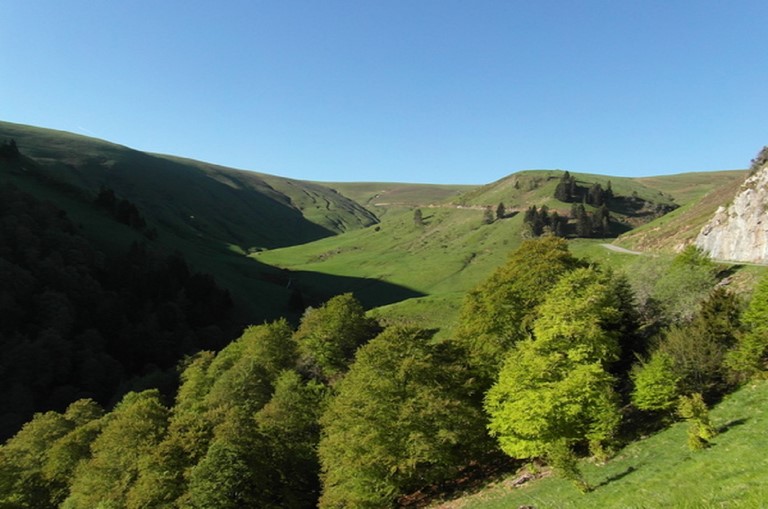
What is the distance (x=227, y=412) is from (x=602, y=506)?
43936 mm

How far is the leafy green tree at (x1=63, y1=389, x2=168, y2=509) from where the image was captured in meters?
46.3

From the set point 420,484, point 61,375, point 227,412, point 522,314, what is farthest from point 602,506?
point 61,375

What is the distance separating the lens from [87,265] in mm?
138625

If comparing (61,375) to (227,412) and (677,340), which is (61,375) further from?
(677,340)

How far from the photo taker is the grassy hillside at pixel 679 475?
14977 millimetres

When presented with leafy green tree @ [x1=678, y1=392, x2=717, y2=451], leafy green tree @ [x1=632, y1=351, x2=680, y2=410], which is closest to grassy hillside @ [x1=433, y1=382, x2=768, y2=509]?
leafy green tree @ [x1=678, y1=392, x2=717, y2=451]

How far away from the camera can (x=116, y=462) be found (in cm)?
4856

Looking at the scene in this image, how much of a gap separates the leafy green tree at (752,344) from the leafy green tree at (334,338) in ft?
155

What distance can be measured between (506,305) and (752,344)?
2171 centimetres

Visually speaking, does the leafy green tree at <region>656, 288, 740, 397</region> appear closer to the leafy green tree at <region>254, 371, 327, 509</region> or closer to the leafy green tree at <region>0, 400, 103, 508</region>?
the leafy green tree at <region>254, 371, 327, 509</region>

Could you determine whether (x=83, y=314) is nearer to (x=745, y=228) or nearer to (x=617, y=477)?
(x=617, y=477)

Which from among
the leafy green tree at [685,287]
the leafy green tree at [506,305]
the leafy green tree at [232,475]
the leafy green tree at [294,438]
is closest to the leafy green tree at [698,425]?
the leafy green tree at [506,305]

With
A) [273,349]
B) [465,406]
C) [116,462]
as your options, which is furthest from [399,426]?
[273,349]

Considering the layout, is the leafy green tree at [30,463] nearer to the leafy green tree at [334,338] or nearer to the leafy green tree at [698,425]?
the leafy green tree at [334,338]
